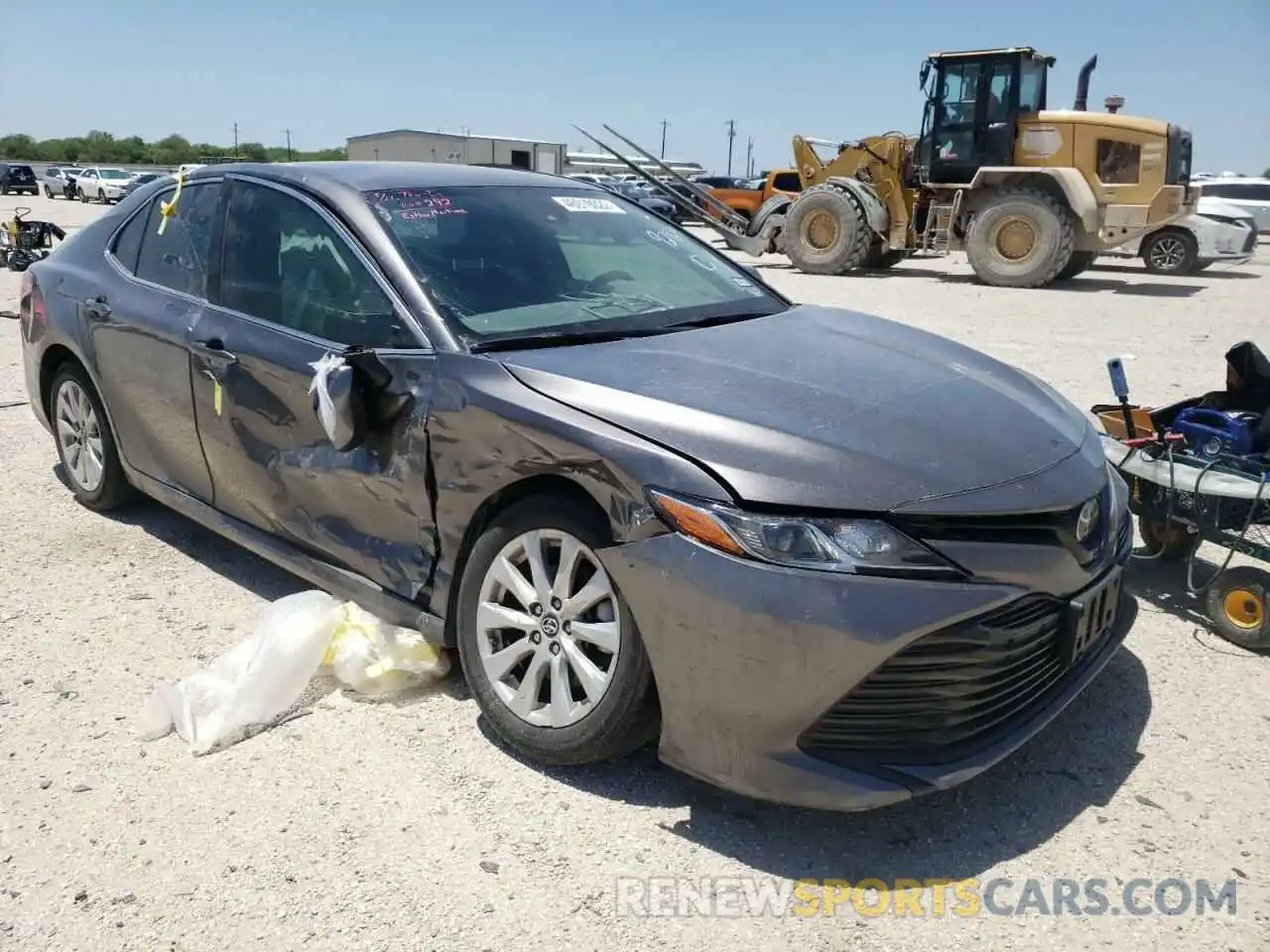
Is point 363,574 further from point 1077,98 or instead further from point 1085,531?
point 1077,98

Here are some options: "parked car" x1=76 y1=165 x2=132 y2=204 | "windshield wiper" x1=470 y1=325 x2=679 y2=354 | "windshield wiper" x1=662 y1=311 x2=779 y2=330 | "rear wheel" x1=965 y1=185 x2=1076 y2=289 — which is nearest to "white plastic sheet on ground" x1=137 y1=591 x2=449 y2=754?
"windshield wiper" x1=470 y1=325 x2=679 y2=354

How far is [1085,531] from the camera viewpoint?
2.65 metres

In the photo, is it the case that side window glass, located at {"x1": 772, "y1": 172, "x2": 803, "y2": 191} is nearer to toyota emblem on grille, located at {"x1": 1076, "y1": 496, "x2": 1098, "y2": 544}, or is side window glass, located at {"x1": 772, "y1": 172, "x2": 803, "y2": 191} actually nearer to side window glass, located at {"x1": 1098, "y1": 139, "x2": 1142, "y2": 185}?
side window glass, located at {"x1": 1098, "y1": 139, "x2": 1142, "y2": 185}

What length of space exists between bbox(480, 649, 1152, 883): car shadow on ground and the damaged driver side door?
75cm

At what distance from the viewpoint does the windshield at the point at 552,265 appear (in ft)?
10.5

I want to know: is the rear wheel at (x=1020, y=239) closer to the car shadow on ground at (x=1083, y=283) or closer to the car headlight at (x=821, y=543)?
the car shadow on ground at (x=1083, y=283)

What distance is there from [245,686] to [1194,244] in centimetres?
1829

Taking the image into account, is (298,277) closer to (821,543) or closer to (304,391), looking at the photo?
(304,391)

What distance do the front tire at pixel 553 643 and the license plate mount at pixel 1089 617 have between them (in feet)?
3.46

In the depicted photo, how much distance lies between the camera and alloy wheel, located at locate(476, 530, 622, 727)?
8.67 feet

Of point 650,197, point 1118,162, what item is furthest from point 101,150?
point 1118,162

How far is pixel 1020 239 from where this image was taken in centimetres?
1584

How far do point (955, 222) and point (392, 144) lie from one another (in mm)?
39295

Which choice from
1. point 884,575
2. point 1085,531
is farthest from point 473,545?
point 1085,531
